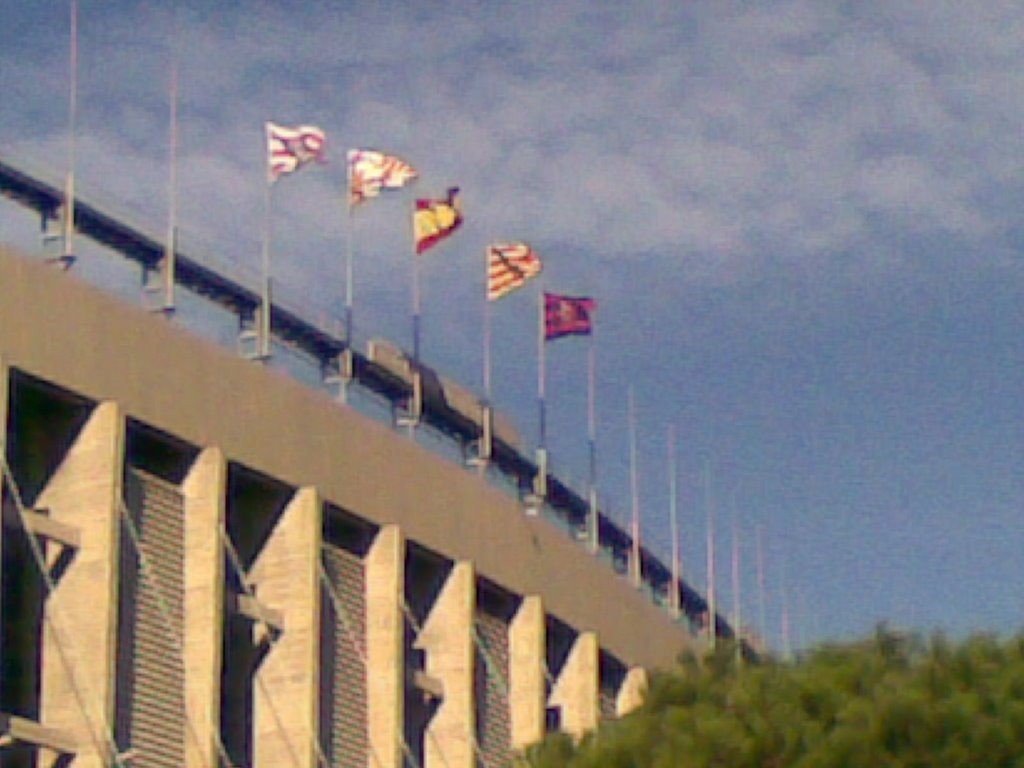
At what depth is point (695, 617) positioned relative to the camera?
90000 mm

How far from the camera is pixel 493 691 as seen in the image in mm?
73875

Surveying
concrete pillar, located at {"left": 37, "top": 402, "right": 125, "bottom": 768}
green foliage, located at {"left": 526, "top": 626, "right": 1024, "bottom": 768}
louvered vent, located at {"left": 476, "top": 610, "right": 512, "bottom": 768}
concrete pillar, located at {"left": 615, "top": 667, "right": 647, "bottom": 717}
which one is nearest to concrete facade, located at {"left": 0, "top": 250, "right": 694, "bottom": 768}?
concrete pillar, located at {"left": 37, "top": 402, "right": 125, "bottom": 768}

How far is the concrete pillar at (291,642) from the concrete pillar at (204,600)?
264 centimetres

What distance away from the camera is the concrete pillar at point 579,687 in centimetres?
7650

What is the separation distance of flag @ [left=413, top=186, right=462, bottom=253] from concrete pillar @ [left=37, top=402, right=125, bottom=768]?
1452 centimetres

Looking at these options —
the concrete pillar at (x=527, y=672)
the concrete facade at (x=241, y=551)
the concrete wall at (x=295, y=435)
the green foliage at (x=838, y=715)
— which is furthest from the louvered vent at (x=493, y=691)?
the green foliage at (x=838, y=715)

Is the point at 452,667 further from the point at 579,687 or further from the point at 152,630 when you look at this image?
the point at 152,630

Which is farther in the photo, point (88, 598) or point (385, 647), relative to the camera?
point (385, 647)

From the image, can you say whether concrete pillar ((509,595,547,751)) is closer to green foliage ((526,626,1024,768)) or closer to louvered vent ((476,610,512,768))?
louvered vent ((476,610,512,768))

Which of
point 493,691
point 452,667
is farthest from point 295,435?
point 493,691

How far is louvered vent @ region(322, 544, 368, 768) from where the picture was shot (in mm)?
66125

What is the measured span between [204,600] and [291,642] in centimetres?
374

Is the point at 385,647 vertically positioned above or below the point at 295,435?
below

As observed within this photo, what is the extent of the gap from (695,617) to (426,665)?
20363mm
